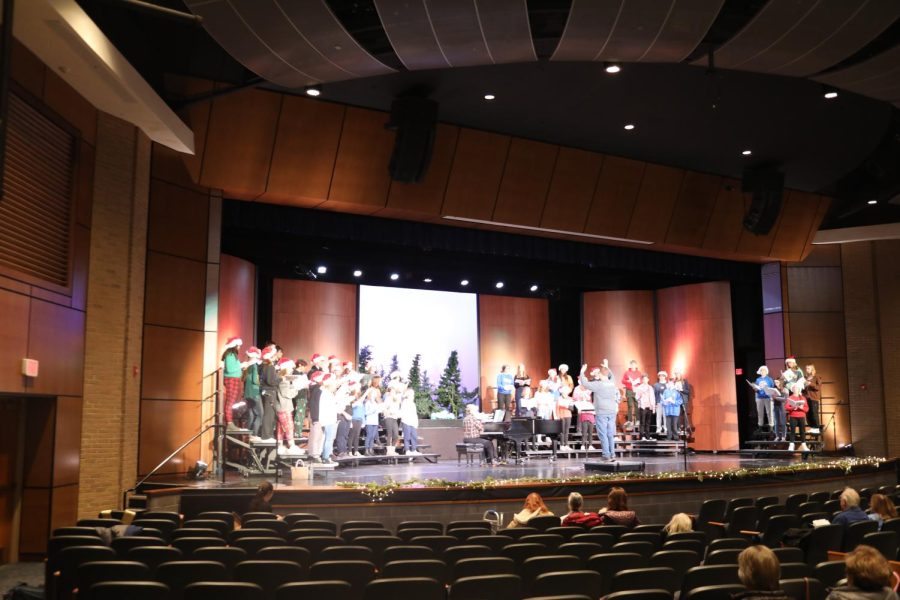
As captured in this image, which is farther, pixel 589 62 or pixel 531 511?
pixel 589 62

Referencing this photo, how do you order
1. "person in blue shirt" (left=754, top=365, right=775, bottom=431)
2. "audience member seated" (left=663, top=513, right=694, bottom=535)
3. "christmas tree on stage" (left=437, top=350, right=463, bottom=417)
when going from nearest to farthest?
"audience member seated" (left=663, top=513, right=694, bottom=535), "person in blue shirt" (left=754, top=365, right=775, bottom=431), "christmas tree on stage" (left=437, top=350, right=463, bottom=417)

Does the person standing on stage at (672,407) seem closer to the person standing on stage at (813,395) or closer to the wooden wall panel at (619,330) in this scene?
the person standing on stage at (813,395)

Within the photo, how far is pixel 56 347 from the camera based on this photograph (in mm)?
9742

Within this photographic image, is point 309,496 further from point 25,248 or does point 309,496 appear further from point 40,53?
point 40,53

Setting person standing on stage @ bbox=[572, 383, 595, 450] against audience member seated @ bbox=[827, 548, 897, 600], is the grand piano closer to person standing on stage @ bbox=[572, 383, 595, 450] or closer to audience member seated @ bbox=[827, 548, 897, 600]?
person standing on stage @ bbox=[572, 383, 595, 450]

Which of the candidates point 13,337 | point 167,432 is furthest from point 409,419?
point 13,337

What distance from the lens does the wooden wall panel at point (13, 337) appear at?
338 inches

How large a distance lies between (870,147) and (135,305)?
14416 millimetres

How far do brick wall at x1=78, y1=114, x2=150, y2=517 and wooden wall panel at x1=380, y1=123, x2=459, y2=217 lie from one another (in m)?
4.66

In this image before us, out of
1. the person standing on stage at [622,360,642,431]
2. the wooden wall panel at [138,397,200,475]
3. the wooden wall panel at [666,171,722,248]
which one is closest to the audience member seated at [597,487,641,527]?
the wooden wall panel at [138,397,200,475]

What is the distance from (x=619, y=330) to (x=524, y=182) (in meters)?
7.78

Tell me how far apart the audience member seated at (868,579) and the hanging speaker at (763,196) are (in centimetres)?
1498

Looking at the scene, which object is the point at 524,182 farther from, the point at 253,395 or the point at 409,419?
the point at 253,395

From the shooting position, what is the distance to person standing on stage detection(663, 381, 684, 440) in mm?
18484
